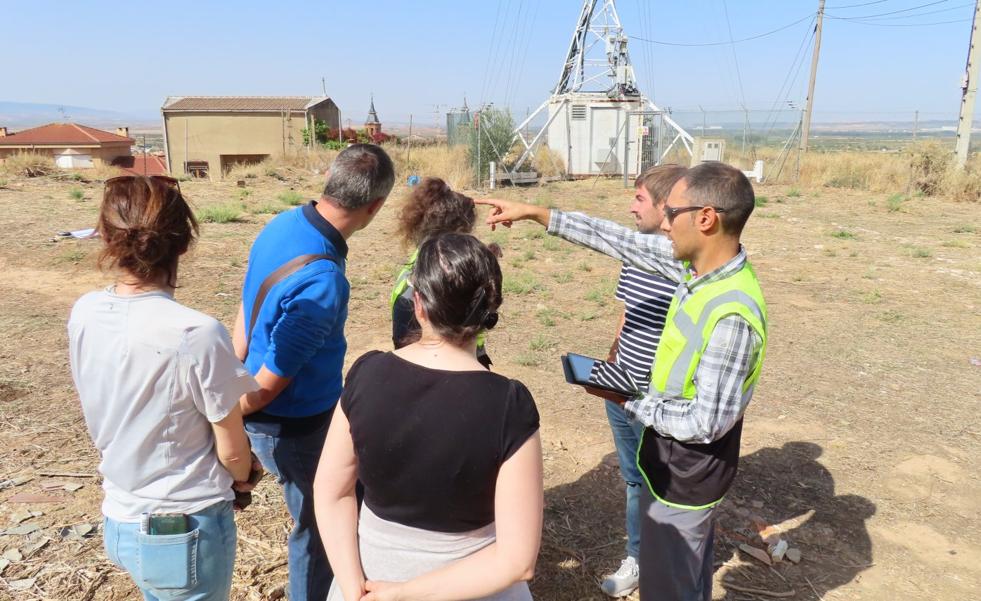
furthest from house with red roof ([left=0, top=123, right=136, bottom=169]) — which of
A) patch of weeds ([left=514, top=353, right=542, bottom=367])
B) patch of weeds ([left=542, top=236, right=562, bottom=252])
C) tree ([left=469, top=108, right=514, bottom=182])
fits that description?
patch of weeds ([left=514, top=353, right=542, bottom=367])

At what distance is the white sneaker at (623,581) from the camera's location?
10.0 feet

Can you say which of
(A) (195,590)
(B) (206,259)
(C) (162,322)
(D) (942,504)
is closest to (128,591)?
(A) (195,590)

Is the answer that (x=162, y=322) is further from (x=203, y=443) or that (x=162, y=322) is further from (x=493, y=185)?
(x=493, y=185)

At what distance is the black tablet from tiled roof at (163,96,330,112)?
33.5 m

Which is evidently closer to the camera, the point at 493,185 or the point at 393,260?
the point at 393,260

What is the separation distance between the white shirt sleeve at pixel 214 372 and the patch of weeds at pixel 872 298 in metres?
8.24

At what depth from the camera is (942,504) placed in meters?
3.90

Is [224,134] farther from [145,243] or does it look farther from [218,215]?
[145,243]

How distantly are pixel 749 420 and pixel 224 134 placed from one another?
3405cm

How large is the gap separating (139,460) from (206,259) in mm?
8012

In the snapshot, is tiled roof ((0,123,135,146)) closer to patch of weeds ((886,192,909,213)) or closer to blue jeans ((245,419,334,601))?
patch of weeds ((886,192,909,213))

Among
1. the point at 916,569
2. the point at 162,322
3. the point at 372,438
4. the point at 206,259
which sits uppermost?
the point at 162,322

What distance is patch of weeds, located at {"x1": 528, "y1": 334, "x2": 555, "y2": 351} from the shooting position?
642 centimetres

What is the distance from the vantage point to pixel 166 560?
5.92ft
